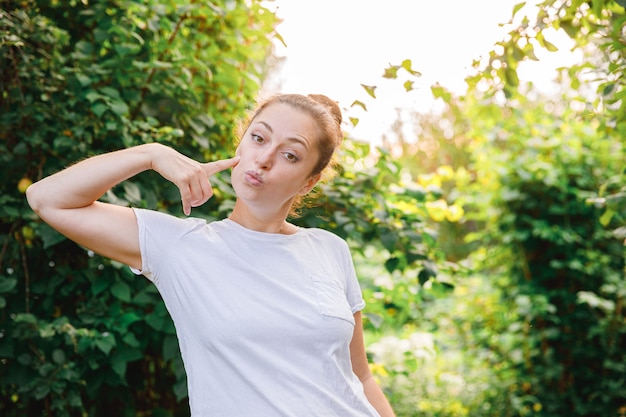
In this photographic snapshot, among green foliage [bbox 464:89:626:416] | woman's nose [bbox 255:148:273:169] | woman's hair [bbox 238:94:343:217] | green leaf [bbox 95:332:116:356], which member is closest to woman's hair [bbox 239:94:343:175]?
woman's hair [bbox 238:94:343:217]

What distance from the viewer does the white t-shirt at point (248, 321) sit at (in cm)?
122

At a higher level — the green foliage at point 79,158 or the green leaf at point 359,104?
the green leaf at point 359,104

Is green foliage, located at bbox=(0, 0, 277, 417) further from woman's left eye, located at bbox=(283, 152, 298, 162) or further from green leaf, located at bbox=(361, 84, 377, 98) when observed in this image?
woman's left eye, located at bbox=(283, 152, 298, 162)

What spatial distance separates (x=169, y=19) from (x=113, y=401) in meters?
1.29

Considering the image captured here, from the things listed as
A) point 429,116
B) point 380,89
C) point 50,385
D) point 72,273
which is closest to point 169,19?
point 380,89

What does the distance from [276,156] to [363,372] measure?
0.56 metres

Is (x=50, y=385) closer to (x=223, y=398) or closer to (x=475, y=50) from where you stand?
(x=223, y=398)

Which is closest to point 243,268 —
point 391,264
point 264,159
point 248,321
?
point 248,321

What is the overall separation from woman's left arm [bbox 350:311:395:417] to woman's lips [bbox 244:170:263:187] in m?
0.40

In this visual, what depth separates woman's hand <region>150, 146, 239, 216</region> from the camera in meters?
1.20

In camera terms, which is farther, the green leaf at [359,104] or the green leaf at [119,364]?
the green leaf at [359,104]

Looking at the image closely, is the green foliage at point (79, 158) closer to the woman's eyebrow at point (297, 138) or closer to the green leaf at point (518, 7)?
the woman's eyebrow at point (297, 138)

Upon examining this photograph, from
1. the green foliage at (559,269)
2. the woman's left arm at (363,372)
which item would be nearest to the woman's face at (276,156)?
the woman's left arm at (363,372)

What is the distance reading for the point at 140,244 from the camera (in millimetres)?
1248
